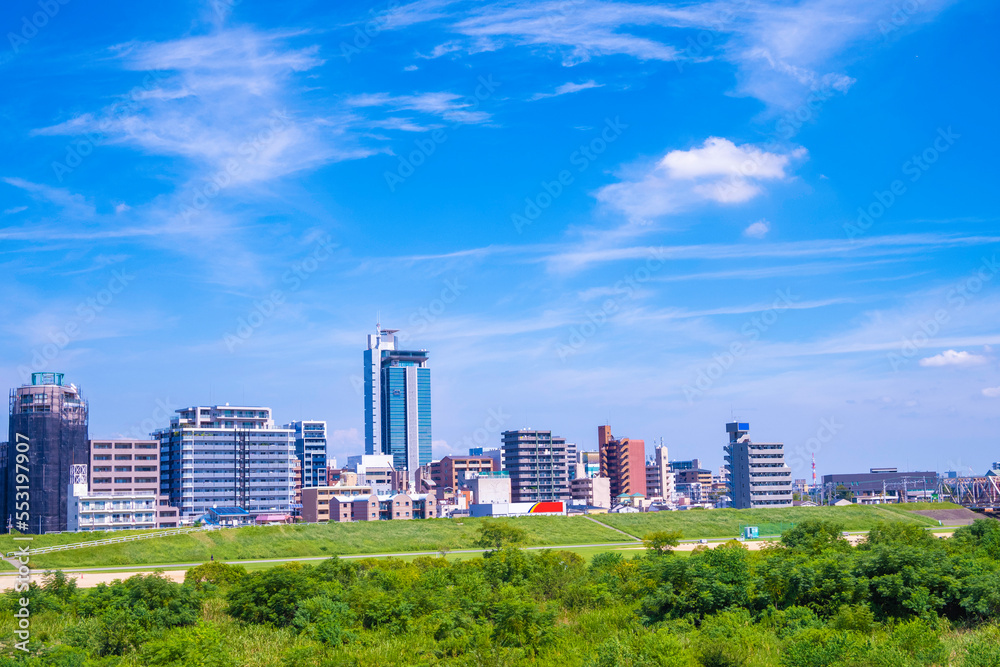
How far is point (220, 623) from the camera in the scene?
133 ft

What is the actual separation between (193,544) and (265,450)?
94976 millimetres

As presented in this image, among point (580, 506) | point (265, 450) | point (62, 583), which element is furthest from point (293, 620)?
point (580, 506)

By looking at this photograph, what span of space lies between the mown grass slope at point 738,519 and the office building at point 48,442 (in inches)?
3581

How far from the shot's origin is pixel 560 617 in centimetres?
4162

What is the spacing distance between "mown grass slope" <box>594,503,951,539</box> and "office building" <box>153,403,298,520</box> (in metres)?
85.6

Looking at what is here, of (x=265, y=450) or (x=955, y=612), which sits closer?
(x=955, y=612)

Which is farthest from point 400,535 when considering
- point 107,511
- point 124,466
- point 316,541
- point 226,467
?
point 226,467

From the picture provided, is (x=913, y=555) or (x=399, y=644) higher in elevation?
(x=913, y=555)

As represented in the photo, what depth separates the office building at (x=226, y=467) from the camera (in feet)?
548

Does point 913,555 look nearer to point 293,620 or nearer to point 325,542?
point 293,620

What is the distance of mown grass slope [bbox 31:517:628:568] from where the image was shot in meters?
78.2

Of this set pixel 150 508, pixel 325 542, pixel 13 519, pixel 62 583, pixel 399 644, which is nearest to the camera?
pixel 399 644

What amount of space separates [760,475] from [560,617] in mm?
137539

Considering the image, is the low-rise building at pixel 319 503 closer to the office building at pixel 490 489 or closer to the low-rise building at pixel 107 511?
the office building at pixel 490 489
